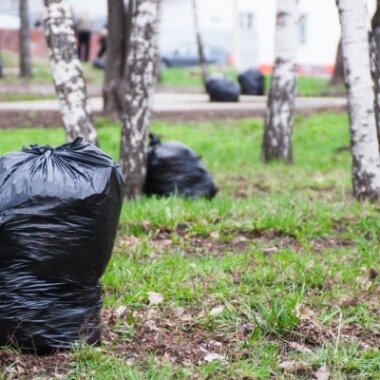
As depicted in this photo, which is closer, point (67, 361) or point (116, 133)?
Result: point (67, 361)

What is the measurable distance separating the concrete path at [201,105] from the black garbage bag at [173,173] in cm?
889

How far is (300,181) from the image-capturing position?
9.40m

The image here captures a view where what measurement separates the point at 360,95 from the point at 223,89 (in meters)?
13.3

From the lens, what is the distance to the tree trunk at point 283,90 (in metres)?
10.2

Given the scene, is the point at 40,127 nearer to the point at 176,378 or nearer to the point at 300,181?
the point at 300,181

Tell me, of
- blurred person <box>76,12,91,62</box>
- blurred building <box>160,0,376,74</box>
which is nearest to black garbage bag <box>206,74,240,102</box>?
blurred person <box>76,12,91,62</box>

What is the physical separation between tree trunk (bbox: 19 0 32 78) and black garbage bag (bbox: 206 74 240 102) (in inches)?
305

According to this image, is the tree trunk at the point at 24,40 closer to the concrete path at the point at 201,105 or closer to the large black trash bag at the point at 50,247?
the concrete path at the point at 201,105

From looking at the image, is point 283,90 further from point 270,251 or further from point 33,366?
point 33,366

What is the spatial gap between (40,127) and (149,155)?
7.06 m

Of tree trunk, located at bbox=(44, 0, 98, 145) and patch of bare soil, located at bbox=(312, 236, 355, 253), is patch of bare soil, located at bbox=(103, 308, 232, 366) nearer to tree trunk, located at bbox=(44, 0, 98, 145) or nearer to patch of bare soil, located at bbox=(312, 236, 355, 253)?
patch of bare soil, located at bbox=(312, 236, 355, 253)

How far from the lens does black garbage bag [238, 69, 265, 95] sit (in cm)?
2278

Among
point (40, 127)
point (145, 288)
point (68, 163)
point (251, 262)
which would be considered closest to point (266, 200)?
point (251, 262)

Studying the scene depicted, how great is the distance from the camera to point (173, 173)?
7941 mm
